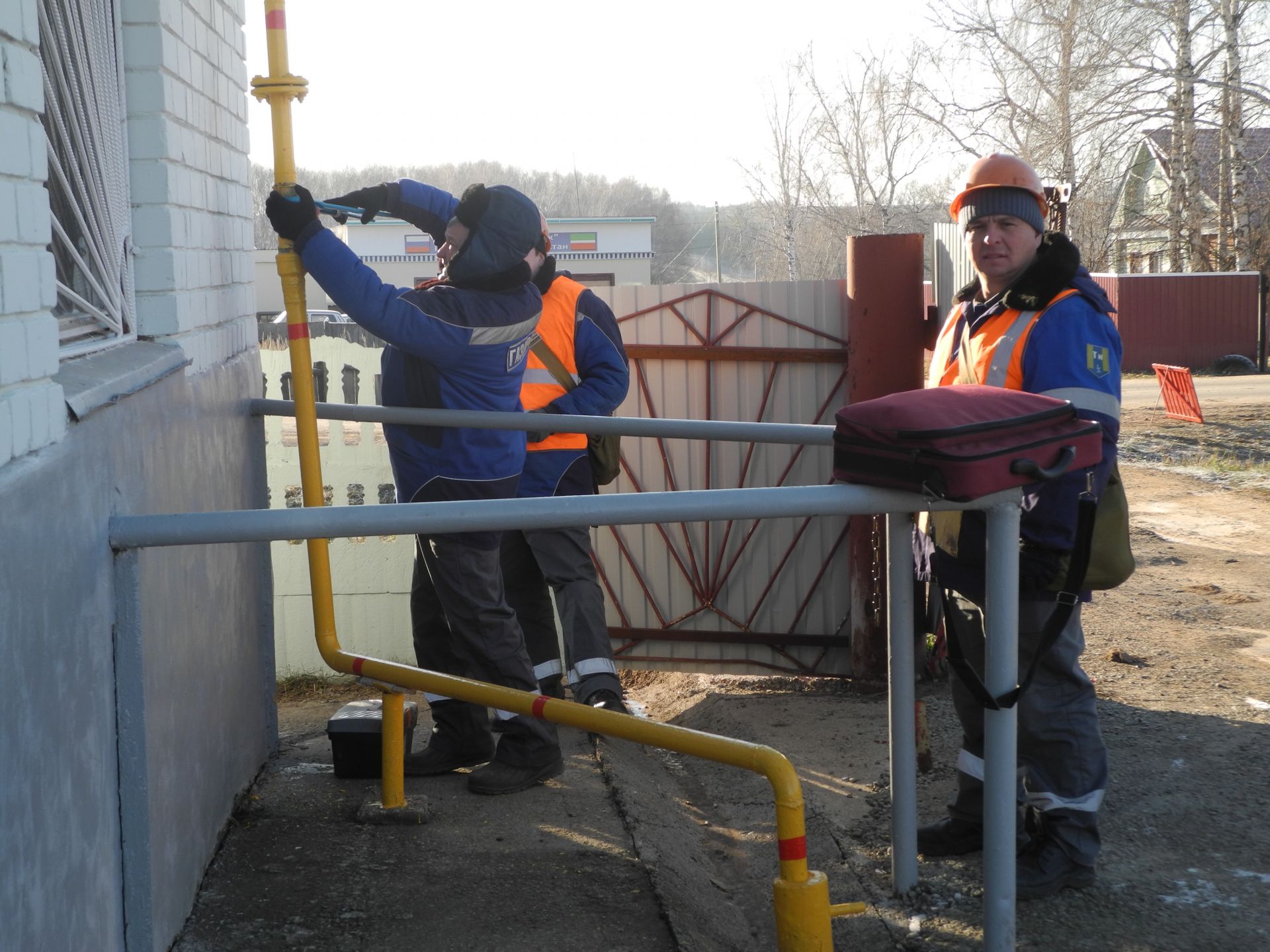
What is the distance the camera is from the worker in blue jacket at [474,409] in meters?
3.41

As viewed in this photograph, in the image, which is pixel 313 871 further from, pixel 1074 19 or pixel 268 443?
pixel 1074 19

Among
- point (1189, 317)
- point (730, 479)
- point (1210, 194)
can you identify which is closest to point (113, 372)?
point (730, 479)

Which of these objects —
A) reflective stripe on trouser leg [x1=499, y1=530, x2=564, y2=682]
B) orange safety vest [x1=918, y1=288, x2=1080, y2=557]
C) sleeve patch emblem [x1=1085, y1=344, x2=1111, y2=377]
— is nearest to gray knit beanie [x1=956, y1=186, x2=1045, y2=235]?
orange safety vest [x1=918, y1=288, x2=1080, y2=557]

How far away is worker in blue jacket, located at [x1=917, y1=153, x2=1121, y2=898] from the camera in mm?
2975

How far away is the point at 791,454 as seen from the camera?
5555 mm

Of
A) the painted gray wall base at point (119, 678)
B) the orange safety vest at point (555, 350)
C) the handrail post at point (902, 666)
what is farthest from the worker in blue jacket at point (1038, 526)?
the painted gray wall base at point (119, 678)

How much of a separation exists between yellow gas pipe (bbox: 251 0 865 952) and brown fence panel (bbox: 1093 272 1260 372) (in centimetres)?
2248

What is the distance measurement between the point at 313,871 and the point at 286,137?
5.92 feet

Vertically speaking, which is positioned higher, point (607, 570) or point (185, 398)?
point (185, 398)

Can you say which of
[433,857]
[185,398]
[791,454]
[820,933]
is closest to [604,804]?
[433,857]

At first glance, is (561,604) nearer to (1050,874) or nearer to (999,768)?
(1050,874)

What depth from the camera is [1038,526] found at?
2963 millimetres

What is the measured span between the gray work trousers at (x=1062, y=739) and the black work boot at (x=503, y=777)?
1340 millimetres

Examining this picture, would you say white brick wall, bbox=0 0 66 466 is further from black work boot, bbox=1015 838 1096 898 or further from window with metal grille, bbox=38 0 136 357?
black work boot, bbox=1015 838 1096 898
